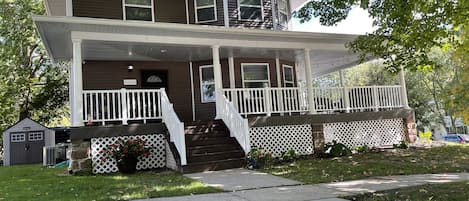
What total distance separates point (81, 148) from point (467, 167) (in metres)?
9.33

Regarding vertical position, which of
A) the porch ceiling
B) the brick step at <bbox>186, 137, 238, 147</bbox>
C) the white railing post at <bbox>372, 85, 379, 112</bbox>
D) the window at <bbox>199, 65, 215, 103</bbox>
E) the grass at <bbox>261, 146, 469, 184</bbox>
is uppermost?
the porch ceiling

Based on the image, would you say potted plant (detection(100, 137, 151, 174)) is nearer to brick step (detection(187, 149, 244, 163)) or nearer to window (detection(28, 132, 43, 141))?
brick step (detection(187, 149, 244, 163))

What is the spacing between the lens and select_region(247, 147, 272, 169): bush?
8.73m

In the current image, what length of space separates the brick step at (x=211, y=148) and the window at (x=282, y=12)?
6537 millimetres

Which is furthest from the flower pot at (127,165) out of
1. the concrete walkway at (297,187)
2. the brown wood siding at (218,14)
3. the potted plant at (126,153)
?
the brown wood siding at (218,14)

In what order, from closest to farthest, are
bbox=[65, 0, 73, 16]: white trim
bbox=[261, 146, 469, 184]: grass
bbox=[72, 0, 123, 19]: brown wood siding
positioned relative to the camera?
1. bbox=[261, 146, 469, 184]: grass
2. bbox=[65, 0, 73, 16]: white trim
3. bbox=[72, 0, 123, 19]: brown wood siding

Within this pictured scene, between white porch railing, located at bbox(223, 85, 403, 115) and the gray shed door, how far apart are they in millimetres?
10769

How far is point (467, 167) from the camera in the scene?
8.10 metres

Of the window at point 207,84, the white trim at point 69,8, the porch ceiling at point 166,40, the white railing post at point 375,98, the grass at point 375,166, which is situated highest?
the white trim at point 69,8

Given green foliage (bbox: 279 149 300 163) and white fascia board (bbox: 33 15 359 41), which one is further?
green foliage (bbox: 279 149 300 163)

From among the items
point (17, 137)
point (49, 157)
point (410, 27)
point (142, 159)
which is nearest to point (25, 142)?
point (17, 137)

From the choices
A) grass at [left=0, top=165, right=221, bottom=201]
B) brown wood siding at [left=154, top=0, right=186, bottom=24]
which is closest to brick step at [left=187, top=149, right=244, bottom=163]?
grass at [left=0, top=165, right=221, bottom=201]

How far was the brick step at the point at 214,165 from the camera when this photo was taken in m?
8.36

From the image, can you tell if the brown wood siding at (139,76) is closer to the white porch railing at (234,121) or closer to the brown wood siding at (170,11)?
the brown wood siding at (170,11)
